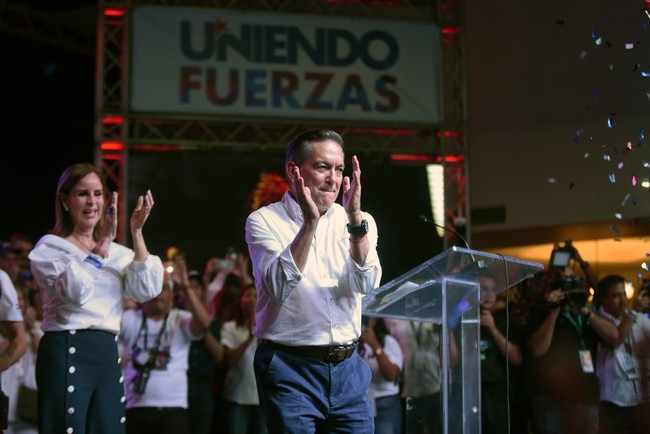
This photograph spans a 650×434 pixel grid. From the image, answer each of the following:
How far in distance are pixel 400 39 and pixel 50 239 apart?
6579mm

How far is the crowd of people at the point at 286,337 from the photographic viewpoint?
3375 millimetres

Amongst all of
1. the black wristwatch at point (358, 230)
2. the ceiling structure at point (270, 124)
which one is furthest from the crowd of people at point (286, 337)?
the ceiling structure at point (270, 124)

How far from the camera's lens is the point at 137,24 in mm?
9719

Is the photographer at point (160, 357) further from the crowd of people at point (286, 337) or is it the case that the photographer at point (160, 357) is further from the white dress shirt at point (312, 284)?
the white dress shirt at point (312, 284)

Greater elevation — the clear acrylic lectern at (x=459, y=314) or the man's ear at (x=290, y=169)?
the man's ear at (x=290, y=169)

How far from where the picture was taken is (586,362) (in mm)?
6656

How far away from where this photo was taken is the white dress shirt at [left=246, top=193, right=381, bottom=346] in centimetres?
336

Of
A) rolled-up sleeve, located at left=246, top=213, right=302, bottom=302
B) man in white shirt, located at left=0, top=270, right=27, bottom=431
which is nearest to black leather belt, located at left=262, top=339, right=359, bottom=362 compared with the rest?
rolled-up sleeve, located at left=246, top=213, right=302, bottom=302

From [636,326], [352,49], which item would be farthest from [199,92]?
[636,326]

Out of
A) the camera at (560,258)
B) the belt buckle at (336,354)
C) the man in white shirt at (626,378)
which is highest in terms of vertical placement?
the camera at (560,258)

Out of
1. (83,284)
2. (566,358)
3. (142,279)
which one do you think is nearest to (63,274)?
(83,284)

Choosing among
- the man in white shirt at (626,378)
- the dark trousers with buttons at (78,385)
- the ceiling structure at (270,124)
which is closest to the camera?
the dark trousers with buttons at (78,385)

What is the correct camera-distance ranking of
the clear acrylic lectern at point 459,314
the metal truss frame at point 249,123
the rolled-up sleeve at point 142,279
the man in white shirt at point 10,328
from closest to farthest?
the clear acrylic lectern at point 459,314
the rolled-up sleeve at point 142,279
the man in white shirt at point 10,328
the metal truss frame at point 249,123

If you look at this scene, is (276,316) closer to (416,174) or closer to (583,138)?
(416,174)
